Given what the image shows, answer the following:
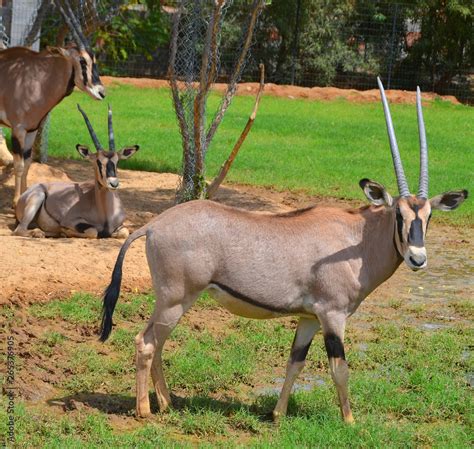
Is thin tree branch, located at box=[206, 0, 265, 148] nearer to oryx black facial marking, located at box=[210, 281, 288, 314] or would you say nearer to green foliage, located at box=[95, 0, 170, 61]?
oryx black facial marking, located at box=[210, 281, 288, 314]

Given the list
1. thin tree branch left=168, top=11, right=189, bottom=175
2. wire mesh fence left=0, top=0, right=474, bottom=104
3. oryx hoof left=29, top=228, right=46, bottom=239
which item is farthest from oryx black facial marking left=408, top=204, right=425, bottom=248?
wire mesh fence left=0, top=0, right=474, bottom=104

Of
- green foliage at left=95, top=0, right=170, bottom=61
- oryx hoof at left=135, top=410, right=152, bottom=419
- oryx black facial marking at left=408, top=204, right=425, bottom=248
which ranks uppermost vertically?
green foliage at left=95, top=0, right=170, bottom=61

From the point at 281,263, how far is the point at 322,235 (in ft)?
1.12

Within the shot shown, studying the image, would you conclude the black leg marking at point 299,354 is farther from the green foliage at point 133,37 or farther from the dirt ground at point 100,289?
the green foliage at point 133,37

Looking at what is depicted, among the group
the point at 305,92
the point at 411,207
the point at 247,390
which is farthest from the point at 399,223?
the point at 305,92

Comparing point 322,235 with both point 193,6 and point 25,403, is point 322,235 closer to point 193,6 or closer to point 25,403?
point 25,403

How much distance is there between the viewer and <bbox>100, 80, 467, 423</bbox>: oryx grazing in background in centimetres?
575

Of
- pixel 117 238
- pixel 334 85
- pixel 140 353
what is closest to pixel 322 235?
pixel 140 353

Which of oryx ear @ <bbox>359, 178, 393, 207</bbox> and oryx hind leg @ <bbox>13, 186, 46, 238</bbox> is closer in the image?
oryx ear @ <bbox>359, 178, 393, 207</bbox>

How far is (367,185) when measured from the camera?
586 centimetres

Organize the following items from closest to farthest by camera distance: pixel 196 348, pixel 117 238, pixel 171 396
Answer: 1. pixel 171 396
2. pixel 196 348
3. pixel 117 238

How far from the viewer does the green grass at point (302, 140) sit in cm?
1459

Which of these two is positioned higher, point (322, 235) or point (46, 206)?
point (322, 235)

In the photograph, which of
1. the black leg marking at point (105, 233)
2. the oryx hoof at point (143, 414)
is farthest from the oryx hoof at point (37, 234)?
the oryx hoof at point (143, 414)
